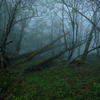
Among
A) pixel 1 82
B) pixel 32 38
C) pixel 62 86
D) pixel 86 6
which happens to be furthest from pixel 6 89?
pixel 32 38

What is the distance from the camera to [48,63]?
1318cm

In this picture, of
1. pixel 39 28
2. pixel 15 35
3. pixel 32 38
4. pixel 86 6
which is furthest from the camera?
pixel 32 38

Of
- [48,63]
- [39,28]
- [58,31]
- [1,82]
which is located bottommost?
[48,63]

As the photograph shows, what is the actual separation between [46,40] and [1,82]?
28.7 m

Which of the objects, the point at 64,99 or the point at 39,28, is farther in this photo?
the point at 39,28

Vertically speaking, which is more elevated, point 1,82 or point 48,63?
point 1,82

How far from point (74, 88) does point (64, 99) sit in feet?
3.99

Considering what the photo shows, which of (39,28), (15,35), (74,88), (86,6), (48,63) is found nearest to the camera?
(74,88)

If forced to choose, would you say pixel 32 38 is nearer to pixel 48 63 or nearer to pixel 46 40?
pixel 46 40

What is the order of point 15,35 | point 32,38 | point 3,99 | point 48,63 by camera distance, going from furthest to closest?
1. point 32,38
2. point 15,35
3. point 48,63
4. point 3,99

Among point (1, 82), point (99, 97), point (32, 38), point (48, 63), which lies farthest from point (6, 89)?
point (32, 38)

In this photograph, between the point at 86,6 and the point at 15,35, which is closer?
the point at 86,6

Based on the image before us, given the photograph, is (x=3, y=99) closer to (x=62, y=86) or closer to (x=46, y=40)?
(x=62, y=86)

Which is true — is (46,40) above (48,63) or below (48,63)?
above
